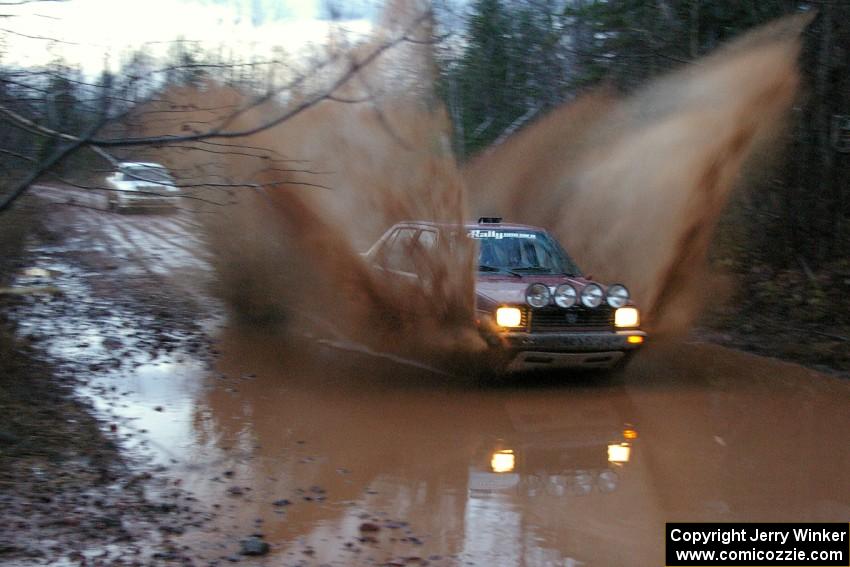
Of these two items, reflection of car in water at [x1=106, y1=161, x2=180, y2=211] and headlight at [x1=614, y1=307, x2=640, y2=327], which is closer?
reflection of car in water at [x1=106, y1=161, x2=180, y2=211]

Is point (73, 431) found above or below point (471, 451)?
above

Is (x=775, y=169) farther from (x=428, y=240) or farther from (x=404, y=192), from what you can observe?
(x=428, y=240)

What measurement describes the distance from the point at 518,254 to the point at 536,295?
59.2 inches

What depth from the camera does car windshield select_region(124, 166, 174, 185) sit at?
647 cm

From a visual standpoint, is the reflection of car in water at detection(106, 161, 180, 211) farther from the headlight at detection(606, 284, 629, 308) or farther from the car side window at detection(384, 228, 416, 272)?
the headlight at detection(606, 284, 629, 308)

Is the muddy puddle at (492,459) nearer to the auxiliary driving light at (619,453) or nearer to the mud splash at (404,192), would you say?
the auxiliary driving light at (619,453)

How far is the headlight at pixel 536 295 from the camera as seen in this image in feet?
27.9

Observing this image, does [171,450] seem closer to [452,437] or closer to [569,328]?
[452,437]

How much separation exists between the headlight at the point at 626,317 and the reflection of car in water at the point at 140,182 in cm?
417


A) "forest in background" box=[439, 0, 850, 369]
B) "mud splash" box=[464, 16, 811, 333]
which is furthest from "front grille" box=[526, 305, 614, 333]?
"forest in background" box=[439, 0, 850, 369]

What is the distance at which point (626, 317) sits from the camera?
29.2ft

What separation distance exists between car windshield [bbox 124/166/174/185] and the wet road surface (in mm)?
604
